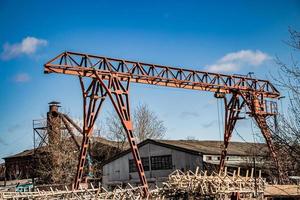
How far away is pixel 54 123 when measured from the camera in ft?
132

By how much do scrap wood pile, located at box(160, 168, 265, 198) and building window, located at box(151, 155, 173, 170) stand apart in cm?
1350

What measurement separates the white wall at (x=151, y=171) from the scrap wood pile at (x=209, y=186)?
11536 mm

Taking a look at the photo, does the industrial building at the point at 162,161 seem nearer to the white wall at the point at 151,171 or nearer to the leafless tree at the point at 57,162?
the white wall at the point at 151,171

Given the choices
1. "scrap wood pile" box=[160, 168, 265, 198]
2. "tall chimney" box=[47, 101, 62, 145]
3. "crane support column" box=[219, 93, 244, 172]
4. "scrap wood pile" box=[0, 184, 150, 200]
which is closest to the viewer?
"scrap wood pile" box=[160, 168, 265, 198]

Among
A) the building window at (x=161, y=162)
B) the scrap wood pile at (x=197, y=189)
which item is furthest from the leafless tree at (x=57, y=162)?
the scrap wood pile at (x=197, y=189)

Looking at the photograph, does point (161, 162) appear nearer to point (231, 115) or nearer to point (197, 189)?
point (231, 115)

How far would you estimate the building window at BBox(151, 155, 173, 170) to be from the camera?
3240 cm

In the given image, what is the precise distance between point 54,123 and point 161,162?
44.2 feet

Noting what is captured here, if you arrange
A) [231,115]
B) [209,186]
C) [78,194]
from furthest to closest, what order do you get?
[231,115], [78,194], [209,186]

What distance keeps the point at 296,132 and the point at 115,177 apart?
95.9 ft

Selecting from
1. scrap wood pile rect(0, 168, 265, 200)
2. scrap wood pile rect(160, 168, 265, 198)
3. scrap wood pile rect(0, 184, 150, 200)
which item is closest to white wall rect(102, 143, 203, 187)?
scrap wood pile rect(0, 184, 150, 200)

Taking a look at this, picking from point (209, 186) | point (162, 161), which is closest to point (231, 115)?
point (162, 161)

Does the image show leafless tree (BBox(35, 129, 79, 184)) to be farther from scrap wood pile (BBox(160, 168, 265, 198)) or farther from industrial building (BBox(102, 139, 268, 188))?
scrap wood pile (BBox(160, 168, 265, 198))

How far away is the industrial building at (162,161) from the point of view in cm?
3056
